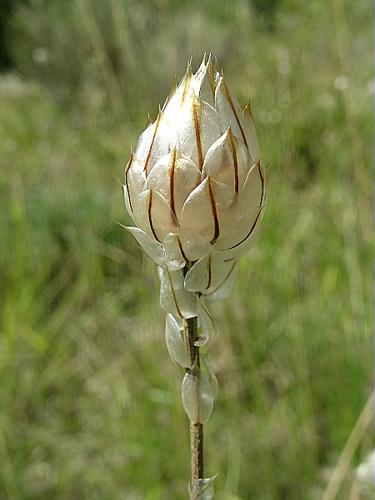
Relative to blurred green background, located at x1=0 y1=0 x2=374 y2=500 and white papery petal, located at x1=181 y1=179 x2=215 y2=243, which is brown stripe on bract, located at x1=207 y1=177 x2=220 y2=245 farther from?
blurred green background, located at x1=0 y1=0 x2=374 y2=500

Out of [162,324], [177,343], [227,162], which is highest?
[227,162]

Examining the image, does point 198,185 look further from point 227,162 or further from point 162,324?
point 162,324

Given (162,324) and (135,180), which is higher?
(135,180)

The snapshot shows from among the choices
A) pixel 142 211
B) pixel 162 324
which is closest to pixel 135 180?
pixel 142 211

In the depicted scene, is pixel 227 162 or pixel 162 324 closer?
pixel 227 162

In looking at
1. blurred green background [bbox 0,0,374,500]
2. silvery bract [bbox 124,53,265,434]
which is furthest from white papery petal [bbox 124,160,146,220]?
blurred green background [bbox 0,0,374,500]

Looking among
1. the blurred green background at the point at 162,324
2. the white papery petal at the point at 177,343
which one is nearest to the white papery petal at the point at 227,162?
the white papery petal at the point at 177,343

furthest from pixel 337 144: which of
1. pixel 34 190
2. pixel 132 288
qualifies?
pixel 34 190

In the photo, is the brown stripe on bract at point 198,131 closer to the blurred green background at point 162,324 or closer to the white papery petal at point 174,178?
the white papery petal at point 174,178
